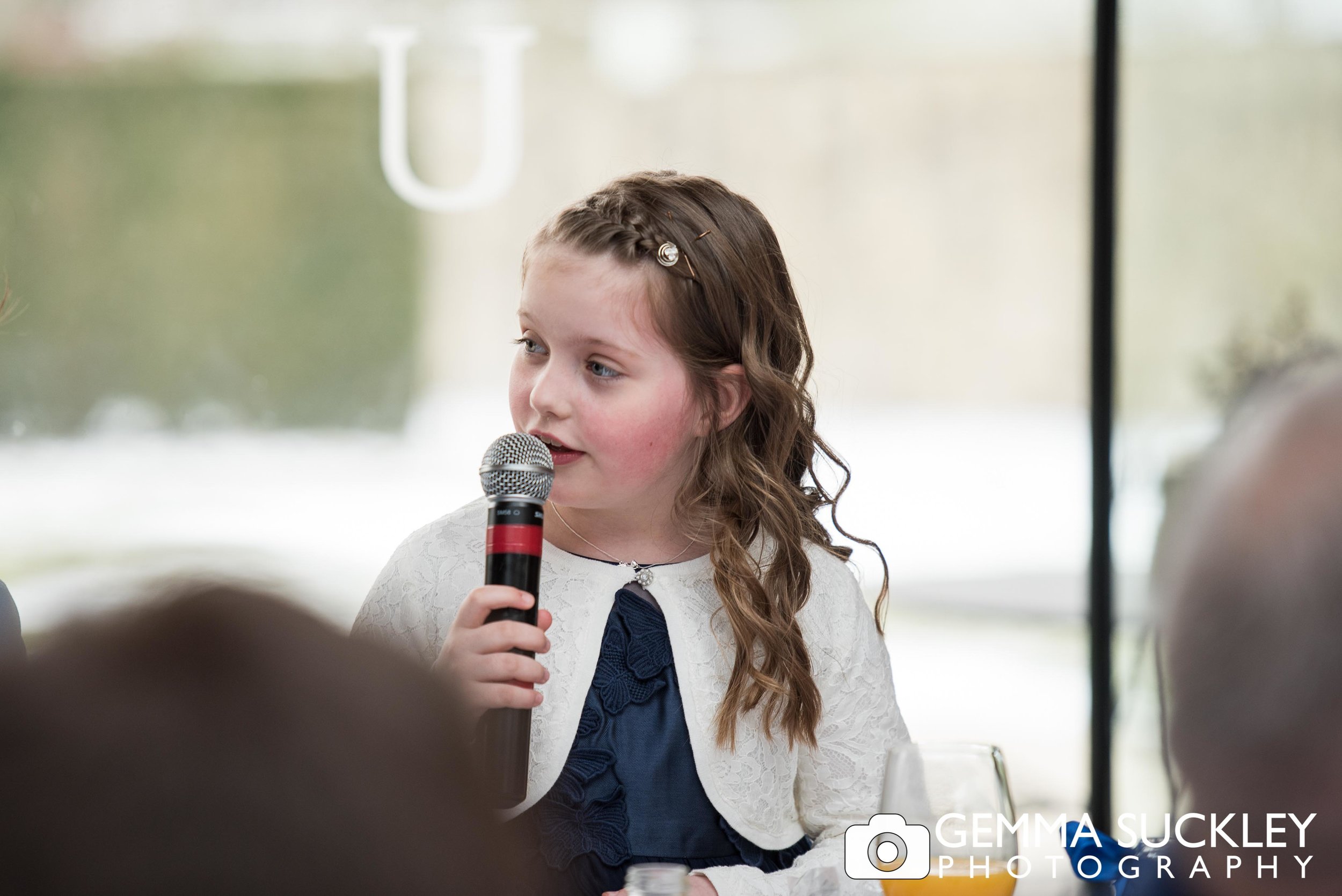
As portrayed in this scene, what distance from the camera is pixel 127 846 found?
0.35m

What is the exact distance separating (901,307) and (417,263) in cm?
143

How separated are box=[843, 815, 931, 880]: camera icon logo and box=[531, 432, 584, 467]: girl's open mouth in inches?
21.2

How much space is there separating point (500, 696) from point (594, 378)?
47 centimetres

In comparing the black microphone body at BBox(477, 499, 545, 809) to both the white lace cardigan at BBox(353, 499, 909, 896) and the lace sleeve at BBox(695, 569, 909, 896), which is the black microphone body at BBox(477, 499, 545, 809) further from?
the lace sleeve at BBox(695, 569, 909, 896)

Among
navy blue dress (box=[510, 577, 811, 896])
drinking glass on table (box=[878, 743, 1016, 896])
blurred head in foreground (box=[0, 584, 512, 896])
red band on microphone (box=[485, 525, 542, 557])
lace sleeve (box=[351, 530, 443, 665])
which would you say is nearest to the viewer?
blurred head in foreground (box=[0, 584, 512, 896])

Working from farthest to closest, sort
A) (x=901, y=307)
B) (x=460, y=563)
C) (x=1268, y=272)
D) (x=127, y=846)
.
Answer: (x=901, y=307), (x=1268, y=272), (x=460, y=563), (x=127, y=846)

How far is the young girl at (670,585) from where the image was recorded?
132 cm

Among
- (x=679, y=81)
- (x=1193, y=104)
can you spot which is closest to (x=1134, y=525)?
(x=1193, y=104)

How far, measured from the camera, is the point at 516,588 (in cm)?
104

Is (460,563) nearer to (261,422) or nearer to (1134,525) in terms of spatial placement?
(261,422)

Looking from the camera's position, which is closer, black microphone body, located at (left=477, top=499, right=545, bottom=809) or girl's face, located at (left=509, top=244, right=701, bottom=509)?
black microphone body, located at (left=477, top=499, right=545, bottom=809)

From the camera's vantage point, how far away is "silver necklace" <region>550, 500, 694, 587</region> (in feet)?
4.71

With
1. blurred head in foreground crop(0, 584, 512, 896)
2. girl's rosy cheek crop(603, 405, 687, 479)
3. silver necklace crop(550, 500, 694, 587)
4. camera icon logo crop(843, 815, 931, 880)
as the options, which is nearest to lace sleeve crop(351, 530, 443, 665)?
silver necklace crop(550, 500, 694, 587)

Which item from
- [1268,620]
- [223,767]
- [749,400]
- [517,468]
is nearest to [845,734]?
[749,400]
